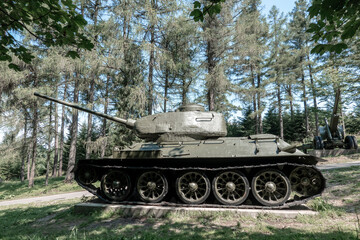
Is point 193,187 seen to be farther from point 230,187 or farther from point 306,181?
point 306,181

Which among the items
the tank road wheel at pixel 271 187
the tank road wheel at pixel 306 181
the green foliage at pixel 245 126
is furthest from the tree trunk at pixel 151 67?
the green foliage at pixel 245 126

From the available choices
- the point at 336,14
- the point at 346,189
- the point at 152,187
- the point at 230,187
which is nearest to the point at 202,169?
the point at 230,187

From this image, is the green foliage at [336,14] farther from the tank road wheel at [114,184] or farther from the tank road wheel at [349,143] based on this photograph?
the tank road wheel at [349,143]

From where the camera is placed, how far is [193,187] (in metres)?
6.11

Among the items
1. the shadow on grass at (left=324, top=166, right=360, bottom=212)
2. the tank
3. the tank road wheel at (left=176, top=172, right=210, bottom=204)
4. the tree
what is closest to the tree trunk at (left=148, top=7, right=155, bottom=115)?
the tank

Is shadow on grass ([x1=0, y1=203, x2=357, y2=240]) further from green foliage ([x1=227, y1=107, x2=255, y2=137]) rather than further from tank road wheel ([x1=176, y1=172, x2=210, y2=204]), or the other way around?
green foliage ([x1=227, y1=107, x2=255, y2=137])

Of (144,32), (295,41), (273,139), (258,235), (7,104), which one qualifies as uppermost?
(295,41)

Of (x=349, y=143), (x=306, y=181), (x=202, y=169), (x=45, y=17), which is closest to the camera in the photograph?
(x=45, y=17)

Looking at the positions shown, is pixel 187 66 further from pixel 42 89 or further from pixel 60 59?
pixel 42 89

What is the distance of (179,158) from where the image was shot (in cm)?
607

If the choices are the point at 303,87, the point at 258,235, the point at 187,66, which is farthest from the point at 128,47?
the point at 303,87

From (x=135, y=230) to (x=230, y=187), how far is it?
260 cm

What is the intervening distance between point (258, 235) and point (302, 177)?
2563 mm

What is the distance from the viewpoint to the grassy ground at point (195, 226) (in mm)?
4297
